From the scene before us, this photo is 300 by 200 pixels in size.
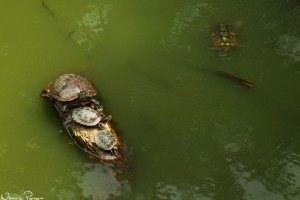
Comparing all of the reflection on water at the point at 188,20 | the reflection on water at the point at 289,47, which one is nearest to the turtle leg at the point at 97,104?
the reflection on water at the point at 188,20

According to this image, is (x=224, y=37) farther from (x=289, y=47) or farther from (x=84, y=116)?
(x=84, y=116)

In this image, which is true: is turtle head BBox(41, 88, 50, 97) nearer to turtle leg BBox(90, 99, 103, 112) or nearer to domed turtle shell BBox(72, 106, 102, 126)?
domed turtle shell BBox(72, 106, 102, 126)

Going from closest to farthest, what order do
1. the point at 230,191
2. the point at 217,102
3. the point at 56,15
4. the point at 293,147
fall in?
the point at 230,191, the point at 293,147, the point at 217,102, the point at 56,15

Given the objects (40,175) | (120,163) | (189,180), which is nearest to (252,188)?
(189,180)

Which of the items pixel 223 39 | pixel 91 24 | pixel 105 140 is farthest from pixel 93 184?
pixel 223 39

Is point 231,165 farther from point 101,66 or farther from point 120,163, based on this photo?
point 101,66

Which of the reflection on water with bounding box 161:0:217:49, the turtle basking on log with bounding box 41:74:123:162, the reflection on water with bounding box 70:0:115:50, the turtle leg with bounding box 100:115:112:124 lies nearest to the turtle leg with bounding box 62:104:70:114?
the turtle basking on log with bounding box 41:74:123:162

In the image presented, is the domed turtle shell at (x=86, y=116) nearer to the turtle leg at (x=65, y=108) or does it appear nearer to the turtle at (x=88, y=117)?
the turtle at (x=88, y=117)

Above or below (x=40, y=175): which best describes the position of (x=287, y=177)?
above
